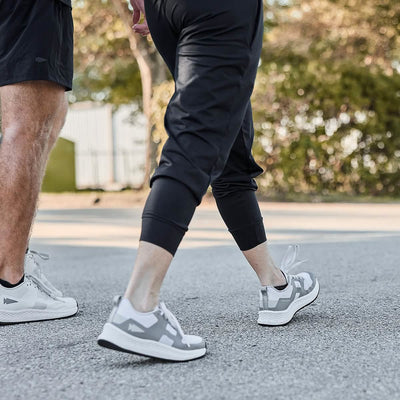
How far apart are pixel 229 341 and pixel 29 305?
0.84 metres

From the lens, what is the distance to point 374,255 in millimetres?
4930

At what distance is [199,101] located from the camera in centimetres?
214

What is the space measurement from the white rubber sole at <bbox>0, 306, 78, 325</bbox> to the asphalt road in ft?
0.13

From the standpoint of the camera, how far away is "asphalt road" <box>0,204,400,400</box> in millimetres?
1842

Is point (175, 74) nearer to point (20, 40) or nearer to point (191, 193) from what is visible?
point (191, 193)

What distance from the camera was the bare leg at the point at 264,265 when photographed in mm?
2658

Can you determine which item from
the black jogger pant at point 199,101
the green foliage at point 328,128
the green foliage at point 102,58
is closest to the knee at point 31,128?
the black jogger pant at point 199,101

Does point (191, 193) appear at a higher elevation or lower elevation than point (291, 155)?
higher

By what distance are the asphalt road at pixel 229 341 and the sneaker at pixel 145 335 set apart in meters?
0.04

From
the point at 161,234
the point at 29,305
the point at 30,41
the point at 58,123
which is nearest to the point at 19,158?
the point at 58,123

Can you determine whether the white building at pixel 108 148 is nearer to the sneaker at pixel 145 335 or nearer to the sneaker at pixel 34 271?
the sneaker at pixel 34 271

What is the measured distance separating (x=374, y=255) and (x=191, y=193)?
305cm

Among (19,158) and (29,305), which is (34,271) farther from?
(19,158)

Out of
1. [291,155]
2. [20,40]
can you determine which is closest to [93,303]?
[20,40]
